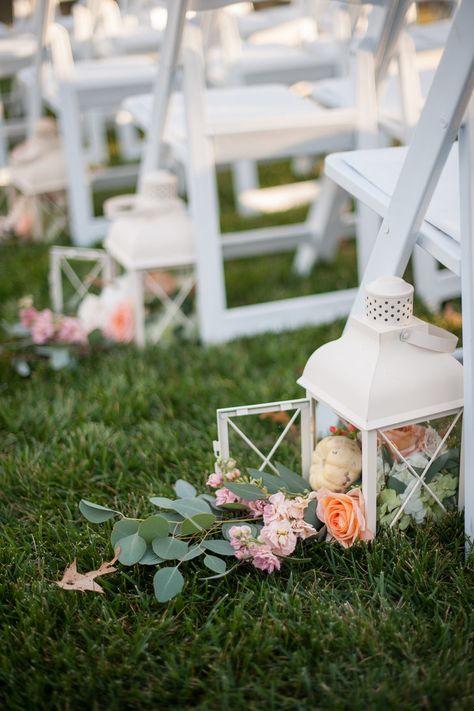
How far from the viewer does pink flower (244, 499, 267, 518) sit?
4.09 ft

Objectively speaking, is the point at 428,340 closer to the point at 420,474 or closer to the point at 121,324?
the point at 420,474

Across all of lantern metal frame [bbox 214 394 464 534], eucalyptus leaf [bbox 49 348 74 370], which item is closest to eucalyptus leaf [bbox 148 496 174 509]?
lantern metal frame [bbox 214 394 464 534]

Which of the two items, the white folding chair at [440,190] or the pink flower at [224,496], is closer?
the white folding chair at [440,190]

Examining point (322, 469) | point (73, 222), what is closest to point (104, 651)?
point (322, 469)

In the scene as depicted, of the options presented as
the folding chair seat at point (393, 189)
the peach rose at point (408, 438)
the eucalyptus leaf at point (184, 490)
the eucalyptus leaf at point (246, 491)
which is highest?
the folding chair seat at point (393, 189)

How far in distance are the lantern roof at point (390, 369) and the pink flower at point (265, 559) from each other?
0.68 ft

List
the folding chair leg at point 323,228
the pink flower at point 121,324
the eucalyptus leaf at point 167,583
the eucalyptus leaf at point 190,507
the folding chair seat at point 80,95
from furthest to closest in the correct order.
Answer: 1. the folding chair seat at point 80,95
2. the folding chair leg at point 323,228
3. the pink flower at point 121,324
4. the eucalyptus leaf at point 190,507
5. the eucalyptus leaf at point 167,583

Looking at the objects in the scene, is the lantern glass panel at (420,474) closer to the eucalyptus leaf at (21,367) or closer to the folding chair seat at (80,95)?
the eucalyptus leaf at (21,367)

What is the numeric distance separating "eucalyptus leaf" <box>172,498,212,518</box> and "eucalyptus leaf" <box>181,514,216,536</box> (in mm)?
27

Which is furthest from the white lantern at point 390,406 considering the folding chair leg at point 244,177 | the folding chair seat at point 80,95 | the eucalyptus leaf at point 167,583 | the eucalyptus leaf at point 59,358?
the folding chair leg at point 244,177

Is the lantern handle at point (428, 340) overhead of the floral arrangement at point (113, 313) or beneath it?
overhead

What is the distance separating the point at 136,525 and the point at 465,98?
717 mm

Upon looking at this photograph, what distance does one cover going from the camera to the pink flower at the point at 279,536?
1176mm

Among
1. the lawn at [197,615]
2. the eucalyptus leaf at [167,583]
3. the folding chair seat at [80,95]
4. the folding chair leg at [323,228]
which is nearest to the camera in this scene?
the lawn at [197,615]
